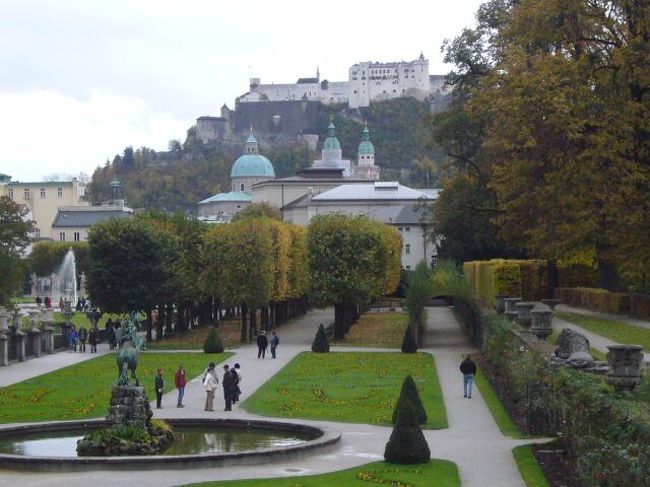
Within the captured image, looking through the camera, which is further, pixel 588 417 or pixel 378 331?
pixel 378 331

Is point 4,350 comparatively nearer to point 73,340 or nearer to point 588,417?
point 73,340

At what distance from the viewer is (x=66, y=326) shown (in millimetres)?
59375

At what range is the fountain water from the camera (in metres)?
111

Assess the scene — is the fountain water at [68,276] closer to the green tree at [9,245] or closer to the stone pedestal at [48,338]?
the stone pedestal at [48,338]

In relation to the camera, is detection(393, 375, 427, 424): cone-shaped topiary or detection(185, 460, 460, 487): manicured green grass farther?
detection(393, 375, 427, 424): cone-shaped topiary

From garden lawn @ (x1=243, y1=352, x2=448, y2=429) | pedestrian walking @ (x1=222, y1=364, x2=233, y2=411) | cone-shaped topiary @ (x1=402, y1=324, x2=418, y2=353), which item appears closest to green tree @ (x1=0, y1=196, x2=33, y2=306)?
garden lawn @ (x1=243, y1=352, x2=448, y2=429)

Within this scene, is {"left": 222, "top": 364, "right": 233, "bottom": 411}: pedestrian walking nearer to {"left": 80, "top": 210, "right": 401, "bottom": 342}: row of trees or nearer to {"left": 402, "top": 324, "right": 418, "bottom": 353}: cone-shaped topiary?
{"left": 402, "top": 324, "right": 418, "bottom": 353}: cone-shaped topiary

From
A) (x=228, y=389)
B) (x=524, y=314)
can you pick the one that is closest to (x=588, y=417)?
(x=228, y=389)

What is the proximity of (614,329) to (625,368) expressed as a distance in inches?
750

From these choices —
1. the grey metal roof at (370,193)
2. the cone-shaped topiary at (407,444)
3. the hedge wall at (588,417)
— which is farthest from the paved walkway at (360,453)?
the grey metal roof at (370,193)

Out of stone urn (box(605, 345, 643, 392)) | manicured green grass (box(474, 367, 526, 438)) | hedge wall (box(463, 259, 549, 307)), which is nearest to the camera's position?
stone urn (box(605, 345, 643, 392))

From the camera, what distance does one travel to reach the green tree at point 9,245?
150 ft

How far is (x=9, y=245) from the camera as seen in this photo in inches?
1832

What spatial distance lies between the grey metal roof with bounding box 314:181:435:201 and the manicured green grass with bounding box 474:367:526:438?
8307cm
